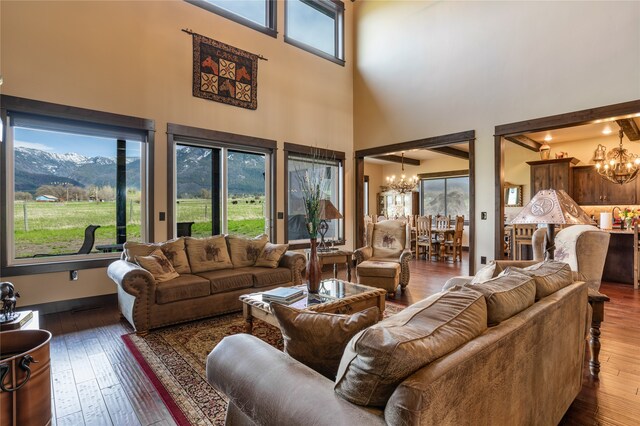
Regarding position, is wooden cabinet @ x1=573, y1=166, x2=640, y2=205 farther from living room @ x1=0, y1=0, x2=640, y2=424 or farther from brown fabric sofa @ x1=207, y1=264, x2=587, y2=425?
brown fabric sofa @ x1=207, y1=264, x2=587, y2=425

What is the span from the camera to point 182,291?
10.9 feet

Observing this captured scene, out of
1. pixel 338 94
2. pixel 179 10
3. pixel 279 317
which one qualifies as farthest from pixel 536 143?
pixel 279 317

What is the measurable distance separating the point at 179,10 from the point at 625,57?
597cm

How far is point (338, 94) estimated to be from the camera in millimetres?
6828

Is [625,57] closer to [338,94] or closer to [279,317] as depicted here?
[338,94]

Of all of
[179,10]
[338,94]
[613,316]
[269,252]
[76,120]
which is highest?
[179,10]

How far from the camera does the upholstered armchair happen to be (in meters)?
4.39

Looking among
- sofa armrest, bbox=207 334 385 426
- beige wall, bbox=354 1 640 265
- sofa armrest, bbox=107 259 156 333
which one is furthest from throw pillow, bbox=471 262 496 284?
beige wall, bbox=354 1 640 265

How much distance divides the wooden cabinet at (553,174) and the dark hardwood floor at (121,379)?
4.36 m

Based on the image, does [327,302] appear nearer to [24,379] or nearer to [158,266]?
[24,379]

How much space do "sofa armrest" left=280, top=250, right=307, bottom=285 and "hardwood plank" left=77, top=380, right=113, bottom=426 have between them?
2339mm

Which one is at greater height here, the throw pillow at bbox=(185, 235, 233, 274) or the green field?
the green field

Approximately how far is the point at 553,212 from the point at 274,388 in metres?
2.48

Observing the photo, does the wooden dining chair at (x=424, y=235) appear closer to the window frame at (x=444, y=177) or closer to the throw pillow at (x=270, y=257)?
the window frame at (x=444, y=177)
